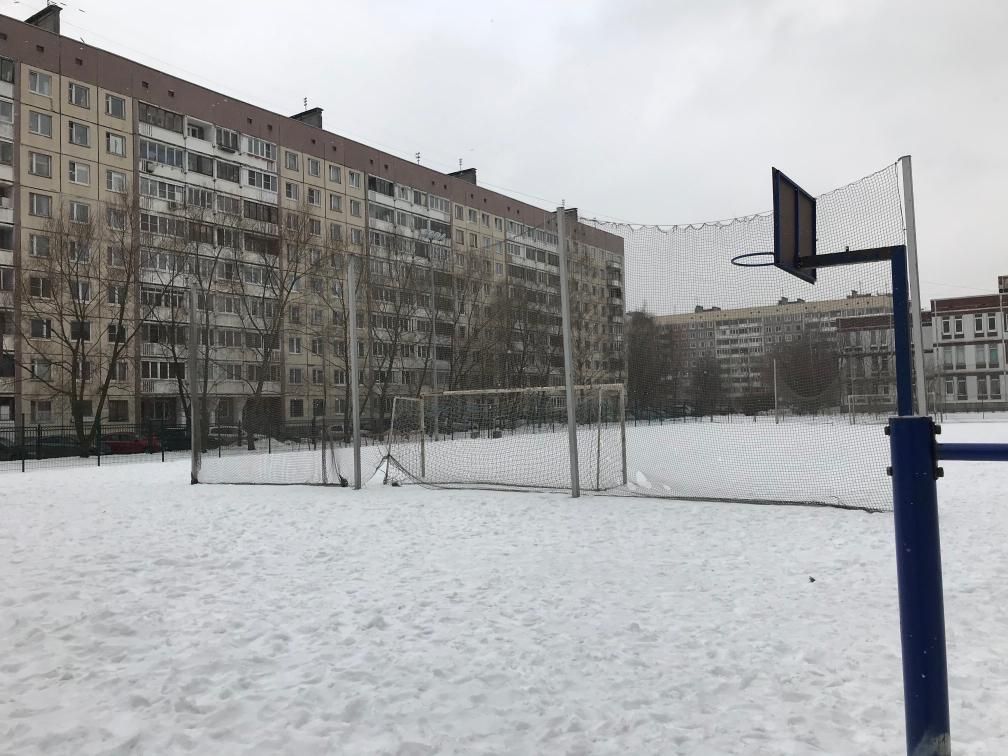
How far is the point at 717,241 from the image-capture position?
10414 millimetres

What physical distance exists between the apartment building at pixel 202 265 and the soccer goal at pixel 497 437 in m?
1.57

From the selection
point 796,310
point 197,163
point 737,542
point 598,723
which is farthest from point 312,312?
point 598,723

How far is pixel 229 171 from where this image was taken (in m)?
45.8

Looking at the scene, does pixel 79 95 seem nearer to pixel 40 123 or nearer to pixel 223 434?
pixel 40 123

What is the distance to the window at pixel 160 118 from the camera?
41.6 metres

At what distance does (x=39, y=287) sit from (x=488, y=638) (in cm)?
3837

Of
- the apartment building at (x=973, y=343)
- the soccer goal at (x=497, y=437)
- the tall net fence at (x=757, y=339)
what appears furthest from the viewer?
the apartment building at (x=973, y=343)

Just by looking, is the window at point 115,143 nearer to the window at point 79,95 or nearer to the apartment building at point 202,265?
the apartment building at point 202,265

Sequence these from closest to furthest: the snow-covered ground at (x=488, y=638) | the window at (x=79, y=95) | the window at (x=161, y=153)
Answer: the snow-covered ground at (x=488, y=638), the window at (x=79, y=95), the window at (x=161, y=153)

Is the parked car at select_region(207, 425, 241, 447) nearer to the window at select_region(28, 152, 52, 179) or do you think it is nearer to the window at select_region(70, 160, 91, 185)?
the window at select_region(28, 152, 52, 179)

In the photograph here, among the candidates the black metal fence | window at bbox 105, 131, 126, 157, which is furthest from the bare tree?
window at bbox 105, 131, 126, 157

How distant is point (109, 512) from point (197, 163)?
128ft

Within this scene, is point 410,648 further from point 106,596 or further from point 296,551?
point 296,551

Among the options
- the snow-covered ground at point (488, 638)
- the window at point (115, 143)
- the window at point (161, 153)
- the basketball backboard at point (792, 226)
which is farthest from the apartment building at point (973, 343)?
the basketball backboard at point (792, 226)
